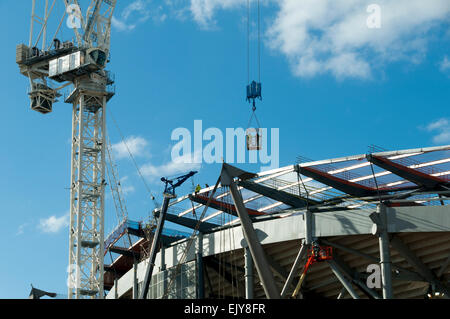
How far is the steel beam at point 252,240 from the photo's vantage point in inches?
1682

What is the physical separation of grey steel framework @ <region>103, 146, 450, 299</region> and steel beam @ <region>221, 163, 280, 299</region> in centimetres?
8

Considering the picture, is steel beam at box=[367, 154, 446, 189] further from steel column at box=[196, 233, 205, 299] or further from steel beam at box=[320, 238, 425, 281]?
steel column at box=[196, 233, 205, 299]

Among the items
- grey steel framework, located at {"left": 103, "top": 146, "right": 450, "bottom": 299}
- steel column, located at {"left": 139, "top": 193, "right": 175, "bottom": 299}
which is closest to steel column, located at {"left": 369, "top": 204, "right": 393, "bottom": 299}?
grey steel framework, located at {"left": 103, "top": 146, "right": 450, "bottom": 299}

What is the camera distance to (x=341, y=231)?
5388 centimetres

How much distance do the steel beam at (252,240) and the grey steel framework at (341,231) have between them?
0.08 m

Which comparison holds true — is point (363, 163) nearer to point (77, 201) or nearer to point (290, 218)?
point (290, 218)

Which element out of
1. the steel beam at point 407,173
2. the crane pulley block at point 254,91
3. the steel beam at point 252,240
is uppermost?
the crane pulley block at point 254,91

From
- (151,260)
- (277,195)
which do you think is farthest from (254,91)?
(151,260)

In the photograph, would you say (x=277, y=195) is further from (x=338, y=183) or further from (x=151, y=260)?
(x=151, y=260)

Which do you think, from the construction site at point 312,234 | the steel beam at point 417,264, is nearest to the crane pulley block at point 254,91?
the construction site at point 312,234

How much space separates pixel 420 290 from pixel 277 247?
11414mm

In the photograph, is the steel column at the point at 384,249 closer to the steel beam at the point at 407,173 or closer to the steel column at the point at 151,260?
the steel beam at the point at 407,173
